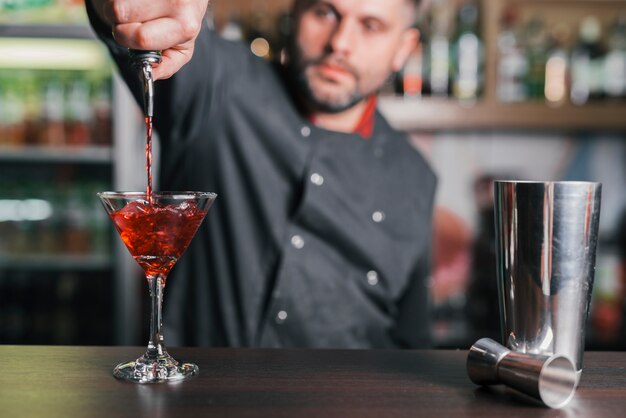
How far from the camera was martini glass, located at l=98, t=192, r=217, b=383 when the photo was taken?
0.89m

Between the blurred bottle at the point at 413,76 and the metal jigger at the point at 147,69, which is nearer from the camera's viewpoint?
the metal jigger at the point at 147,69

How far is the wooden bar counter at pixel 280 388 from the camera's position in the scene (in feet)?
2.45

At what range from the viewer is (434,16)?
2.99m

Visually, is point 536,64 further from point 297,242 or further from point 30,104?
point 30,104

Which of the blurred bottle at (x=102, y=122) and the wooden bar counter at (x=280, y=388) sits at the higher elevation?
the blurred bottle at (x=102, y=122)

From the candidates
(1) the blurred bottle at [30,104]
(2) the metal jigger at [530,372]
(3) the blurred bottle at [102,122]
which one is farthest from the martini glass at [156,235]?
(1) the blurred bottle at [30,104]

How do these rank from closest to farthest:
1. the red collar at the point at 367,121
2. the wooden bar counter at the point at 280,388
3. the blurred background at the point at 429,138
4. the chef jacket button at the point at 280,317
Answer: the wooden bar counter at the point at 280,388, the chef jacket button at the point at 280,317, the red collar at the point at 367,121, the blurred background at the point at 429,138

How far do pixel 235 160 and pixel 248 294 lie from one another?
36 cm

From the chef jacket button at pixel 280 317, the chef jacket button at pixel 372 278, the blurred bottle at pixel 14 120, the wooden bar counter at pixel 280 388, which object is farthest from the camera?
the blurred bottle at pixel 14 120

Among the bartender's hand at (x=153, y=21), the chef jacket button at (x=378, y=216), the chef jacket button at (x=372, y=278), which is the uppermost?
the bartender's hand at (x=153, y=21)

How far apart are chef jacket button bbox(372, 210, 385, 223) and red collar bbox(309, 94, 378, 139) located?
25 cm

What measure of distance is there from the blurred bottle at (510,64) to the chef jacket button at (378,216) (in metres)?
1.02

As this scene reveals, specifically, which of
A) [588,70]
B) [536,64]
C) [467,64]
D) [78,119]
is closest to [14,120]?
[78,119]

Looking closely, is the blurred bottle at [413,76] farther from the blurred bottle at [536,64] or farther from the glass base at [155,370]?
the glass base at [155,370]
